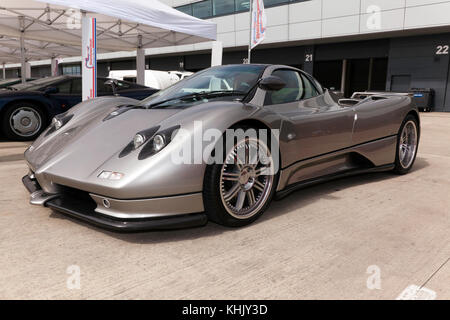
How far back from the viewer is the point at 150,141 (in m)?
2.26

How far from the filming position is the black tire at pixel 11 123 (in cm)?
611

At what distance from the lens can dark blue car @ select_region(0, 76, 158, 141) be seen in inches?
240

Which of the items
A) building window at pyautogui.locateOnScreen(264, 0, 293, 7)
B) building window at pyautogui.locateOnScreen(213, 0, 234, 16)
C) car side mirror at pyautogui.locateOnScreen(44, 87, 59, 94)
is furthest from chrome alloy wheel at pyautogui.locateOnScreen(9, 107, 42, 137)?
building window at pyautogui.locateOnScreen(213, 0, 234, 16)

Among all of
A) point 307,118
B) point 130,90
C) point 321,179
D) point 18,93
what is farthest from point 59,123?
point 130,90

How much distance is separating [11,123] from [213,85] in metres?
4.62

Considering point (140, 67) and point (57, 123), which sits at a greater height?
point (140, 67)

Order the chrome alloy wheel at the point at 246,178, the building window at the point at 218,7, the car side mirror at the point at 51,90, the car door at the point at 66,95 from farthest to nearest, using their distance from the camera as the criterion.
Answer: the building window at the point at 218,7
the car door at the point at 66,95
the car side mirror at the point at 51,90
the chrome alloy wheel at the point at 246,178

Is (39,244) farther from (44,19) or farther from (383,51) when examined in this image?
(383,51)

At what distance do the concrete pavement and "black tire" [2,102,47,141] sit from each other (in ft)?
12.0

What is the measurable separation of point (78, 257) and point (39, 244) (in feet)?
1.09

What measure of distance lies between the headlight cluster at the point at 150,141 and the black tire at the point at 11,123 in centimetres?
477

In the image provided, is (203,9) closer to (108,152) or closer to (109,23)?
(109,23)

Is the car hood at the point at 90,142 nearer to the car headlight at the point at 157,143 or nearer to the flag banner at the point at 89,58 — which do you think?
the car headlight at the point at 157,143

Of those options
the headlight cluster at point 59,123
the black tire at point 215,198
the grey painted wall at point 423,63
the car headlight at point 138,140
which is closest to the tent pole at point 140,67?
the headlight cluster at point 59,123
